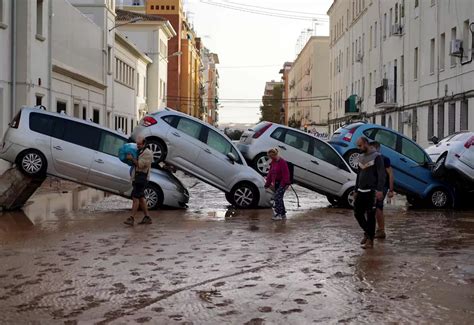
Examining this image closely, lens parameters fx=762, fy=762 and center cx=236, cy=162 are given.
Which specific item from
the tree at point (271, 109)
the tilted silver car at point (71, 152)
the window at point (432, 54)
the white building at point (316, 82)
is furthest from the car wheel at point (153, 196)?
the tree at point (271, 109)

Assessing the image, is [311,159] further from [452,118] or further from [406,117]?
[406,117]

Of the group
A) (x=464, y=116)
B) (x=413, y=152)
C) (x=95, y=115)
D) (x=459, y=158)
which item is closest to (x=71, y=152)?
(x=413, y=152)

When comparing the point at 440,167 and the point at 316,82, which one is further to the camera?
the point at 316,82

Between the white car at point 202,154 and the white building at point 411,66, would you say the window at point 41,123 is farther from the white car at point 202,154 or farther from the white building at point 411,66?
the white building at point 411,66

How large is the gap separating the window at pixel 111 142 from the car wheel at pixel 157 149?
583 mm

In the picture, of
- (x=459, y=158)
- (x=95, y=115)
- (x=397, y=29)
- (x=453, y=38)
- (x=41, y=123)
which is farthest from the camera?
(x=397, y=29)

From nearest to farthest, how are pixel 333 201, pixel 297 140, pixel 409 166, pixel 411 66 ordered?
1. pixel 297 140
2. pixel 409 166
3. pixel 333 201
4. pixel 411 66

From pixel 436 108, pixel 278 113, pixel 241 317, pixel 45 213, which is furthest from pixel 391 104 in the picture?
pixel 278 113

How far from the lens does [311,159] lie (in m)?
18.2

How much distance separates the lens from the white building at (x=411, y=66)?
29.3 m

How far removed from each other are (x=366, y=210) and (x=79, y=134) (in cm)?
734

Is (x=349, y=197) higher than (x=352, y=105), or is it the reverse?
(x=352, y=105)

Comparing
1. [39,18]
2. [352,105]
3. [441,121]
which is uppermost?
[39,18]

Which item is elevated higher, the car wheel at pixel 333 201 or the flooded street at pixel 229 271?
the car wheel at pixel 333 201
